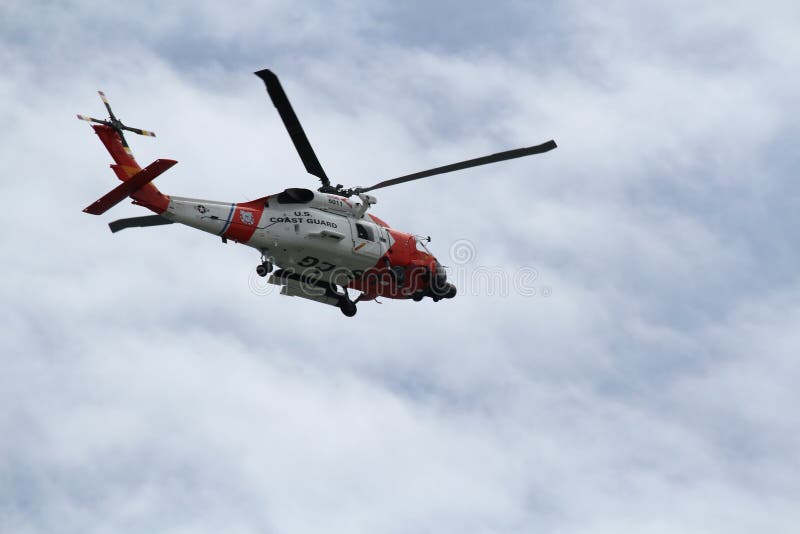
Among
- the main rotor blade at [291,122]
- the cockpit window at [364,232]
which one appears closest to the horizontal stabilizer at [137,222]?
the main rotor blade at [291,122]

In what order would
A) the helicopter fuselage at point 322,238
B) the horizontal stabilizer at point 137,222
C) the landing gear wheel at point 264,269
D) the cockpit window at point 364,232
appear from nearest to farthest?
the helicopter fuselage at point 322,238, the landing gear wheel at point 264,269, the horizontal stabilizer at point 137,222, the cockpit window at point 364,232

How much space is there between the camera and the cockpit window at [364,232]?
122 feet

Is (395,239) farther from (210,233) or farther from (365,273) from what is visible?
(210,233)

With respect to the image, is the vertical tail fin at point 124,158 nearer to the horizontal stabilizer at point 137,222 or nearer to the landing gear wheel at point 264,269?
the horizontal stabilizer at point 137,222

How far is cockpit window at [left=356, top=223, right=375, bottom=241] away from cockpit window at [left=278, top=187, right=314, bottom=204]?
237 cm

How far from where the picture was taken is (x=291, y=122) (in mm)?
33281

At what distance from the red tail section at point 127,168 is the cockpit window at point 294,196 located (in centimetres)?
373

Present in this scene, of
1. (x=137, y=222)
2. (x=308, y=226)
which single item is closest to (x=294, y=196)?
(x=308, y=226)

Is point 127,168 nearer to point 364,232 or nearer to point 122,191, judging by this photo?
point 122,191

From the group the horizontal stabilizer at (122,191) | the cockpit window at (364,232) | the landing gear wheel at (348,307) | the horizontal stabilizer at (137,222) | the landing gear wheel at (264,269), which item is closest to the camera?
the horizontal stabilizer at (122,191)

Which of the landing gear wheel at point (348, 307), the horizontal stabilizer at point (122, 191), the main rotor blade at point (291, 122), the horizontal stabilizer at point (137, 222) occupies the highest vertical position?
the main rotor blade at point (291, 122)

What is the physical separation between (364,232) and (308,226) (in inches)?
100

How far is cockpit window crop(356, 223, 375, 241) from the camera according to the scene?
37188 mm

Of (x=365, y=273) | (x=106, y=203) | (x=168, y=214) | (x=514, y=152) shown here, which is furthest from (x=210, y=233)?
(x=514, y=152)
